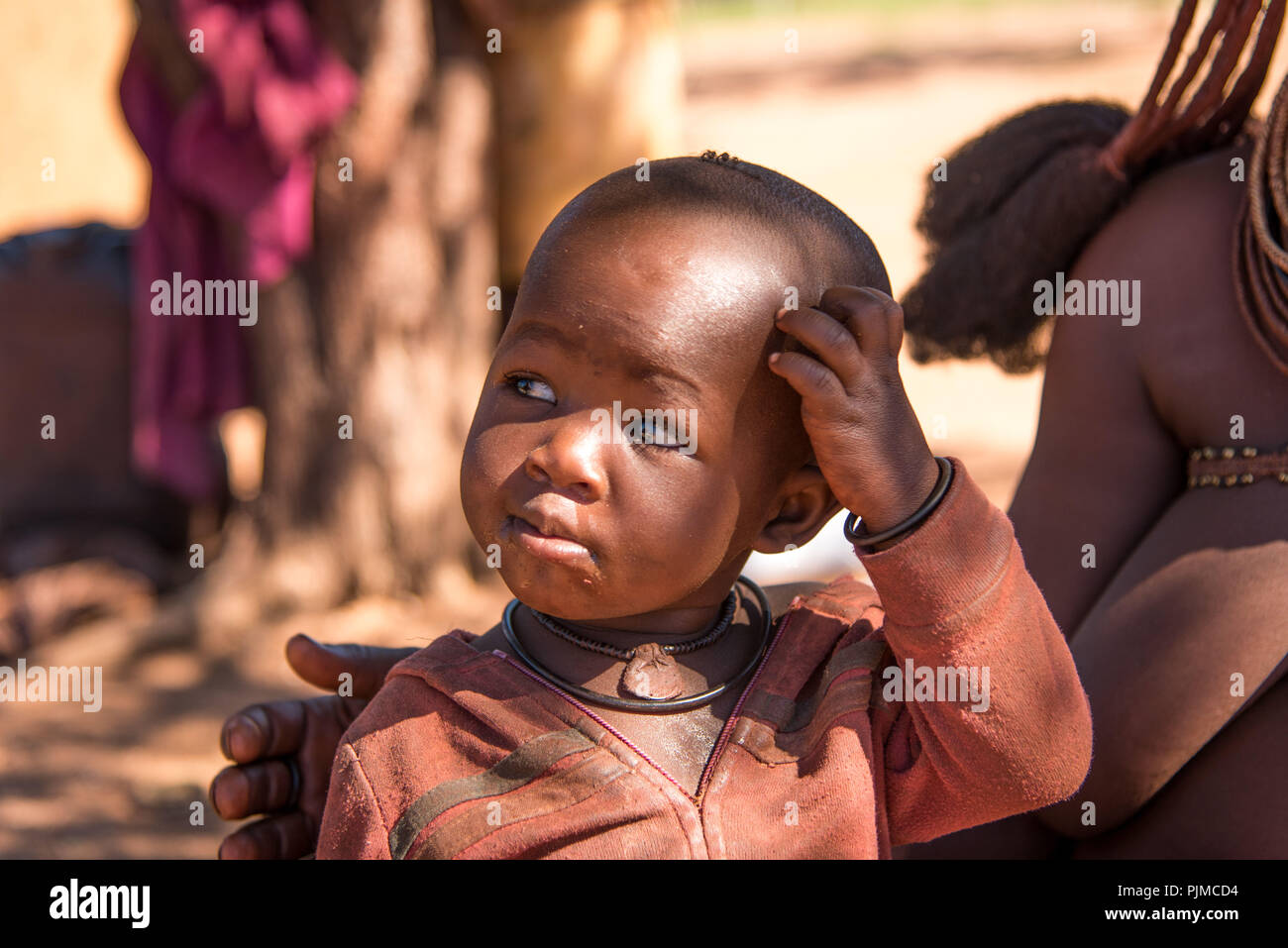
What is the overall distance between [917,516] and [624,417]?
0.35 metres

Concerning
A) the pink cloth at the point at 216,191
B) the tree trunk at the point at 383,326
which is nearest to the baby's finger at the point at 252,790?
the pink cloth at the point at 216,191

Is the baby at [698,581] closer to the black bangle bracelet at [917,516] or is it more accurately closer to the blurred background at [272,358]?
the black bangle bracelet at [917,516]

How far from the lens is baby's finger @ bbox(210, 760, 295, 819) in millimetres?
1905

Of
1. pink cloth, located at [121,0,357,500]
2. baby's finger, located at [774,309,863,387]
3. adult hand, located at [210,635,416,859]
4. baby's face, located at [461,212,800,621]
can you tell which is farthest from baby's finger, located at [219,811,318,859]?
pink cloth, located at [121,0,357,500]

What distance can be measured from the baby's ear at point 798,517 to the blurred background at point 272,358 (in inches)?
113

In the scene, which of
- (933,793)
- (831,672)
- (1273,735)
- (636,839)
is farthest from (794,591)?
(1273,735)

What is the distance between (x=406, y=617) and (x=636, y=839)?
3627 mm

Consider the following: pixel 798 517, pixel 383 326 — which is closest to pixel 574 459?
pixel 798 517

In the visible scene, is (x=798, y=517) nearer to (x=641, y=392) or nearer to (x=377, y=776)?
(x=641, y=392)

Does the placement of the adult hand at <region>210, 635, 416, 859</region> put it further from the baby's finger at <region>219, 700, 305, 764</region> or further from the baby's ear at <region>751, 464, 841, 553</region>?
the baby's ear at <region>751, 464, 841, 553</region>

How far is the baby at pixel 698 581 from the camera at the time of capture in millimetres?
1523

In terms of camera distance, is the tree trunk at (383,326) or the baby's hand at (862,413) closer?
the baby's hand at (862,413)

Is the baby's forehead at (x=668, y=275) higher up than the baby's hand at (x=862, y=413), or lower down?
higher up

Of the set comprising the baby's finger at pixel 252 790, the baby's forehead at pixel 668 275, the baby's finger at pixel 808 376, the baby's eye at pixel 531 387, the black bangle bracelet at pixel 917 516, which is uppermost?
the baby's forehead at pixel 668 275
